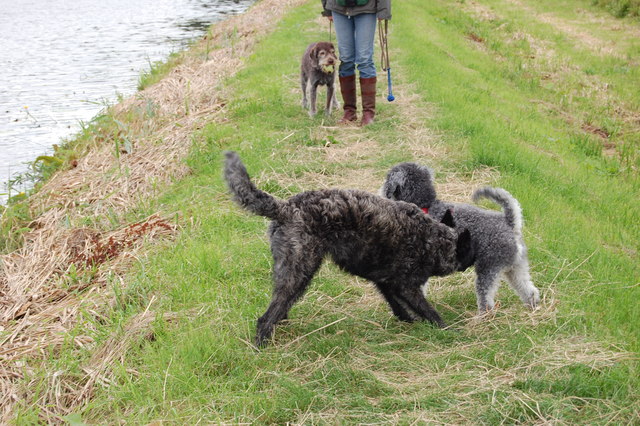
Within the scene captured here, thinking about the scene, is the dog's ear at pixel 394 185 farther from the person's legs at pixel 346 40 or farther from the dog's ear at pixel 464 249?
the person's legs at pixel 346 40

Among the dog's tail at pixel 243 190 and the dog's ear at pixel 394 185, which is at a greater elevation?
the dog's tail at pixel 243 190

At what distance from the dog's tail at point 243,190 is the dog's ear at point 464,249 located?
155cm

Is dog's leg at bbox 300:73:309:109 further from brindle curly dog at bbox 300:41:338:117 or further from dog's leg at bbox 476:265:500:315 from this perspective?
dog's leg at bbox 476:265:500:315

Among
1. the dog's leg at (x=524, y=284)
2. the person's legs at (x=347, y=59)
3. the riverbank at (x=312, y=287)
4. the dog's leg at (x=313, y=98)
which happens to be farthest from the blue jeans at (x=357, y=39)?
the dog's leg at (x=524, y=284)

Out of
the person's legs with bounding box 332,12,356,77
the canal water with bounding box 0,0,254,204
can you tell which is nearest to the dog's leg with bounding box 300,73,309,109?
the person's legs with bounding box 332,12,356,77

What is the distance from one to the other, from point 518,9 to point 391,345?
2308 cm

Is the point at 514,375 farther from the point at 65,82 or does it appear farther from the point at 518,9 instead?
the point at 518,9

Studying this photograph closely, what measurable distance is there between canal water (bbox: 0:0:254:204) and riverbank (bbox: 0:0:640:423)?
1505mm

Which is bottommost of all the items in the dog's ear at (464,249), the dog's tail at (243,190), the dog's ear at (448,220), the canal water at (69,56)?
the canal water at (69,56)

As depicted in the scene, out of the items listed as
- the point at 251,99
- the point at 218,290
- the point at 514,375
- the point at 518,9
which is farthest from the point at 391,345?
the point at 518,9

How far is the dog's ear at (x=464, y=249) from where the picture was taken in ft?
15.5

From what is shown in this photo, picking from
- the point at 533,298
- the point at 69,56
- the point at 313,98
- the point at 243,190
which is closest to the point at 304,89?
the point at 313,98

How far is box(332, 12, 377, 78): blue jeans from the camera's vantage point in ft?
28.9

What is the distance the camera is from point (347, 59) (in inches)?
366
